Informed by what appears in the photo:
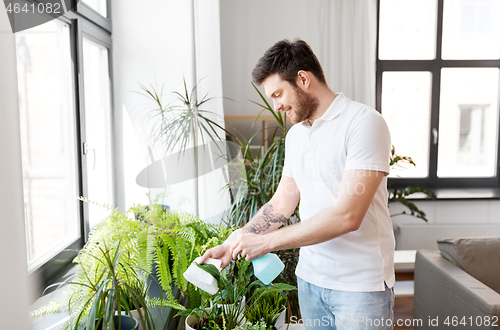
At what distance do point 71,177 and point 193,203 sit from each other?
30.2 inches

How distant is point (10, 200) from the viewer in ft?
1.77

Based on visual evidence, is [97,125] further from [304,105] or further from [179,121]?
[304,105]

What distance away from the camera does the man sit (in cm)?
114

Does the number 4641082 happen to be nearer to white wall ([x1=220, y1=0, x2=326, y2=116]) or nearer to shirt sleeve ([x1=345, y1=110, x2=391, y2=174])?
shirt sleeve ([x1=345, y1=110, x2=391, y2=174])

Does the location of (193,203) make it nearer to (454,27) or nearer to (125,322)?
(125,322)

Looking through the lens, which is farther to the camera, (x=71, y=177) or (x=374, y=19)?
(x=374, y=19)

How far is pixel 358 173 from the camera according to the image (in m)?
1.13

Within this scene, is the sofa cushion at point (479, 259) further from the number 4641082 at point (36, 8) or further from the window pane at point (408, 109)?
the number 4641082 at point (36, 8)

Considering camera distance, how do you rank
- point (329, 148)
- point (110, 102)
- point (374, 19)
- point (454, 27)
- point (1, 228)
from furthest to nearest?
point (454, 27), point (374, 19), point (110, 102), point (329, 148), point (1, 228)

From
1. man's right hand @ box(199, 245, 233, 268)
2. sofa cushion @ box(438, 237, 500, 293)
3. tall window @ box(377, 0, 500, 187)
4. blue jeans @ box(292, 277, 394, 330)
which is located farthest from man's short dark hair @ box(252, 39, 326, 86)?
tall window @ box(377, 0, 500, 187)

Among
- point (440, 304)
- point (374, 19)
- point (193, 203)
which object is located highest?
point (374, 19)

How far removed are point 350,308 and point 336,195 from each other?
14.3 inches

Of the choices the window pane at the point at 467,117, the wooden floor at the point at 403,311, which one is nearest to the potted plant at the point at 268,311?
the wooden floor at the point at 403,311

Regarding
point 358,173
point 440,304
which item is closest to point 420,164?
point 440,304
